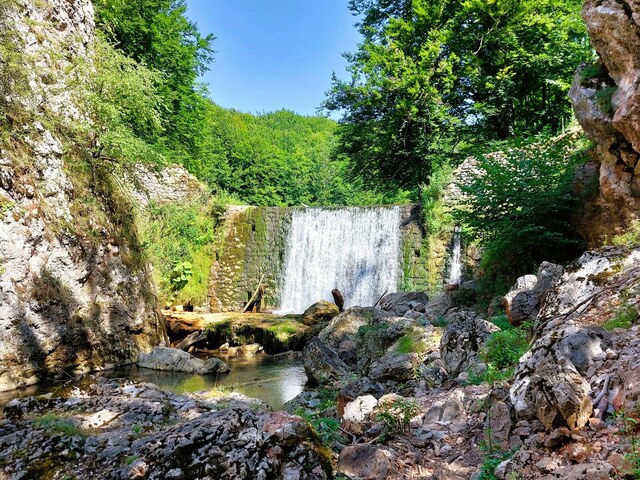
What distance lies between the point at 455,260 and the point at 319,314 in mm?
4324

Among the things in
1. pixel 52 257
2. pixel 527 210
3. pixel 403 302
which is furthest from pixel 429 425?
pixel 52 257

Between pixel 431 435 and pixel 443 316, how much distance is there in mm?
5238

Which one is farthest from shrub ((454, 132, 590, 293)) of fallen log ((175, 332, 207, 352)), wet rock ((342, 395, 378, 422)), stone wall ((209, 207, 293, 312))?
stone wall ((209, 207, 293, 312))

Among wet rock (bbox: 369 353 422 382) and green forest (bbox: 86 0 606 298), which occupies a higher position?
green forest (bbox: 86 0 606 298)

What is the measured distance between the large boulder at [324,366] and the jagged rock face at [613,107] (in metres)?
4.28

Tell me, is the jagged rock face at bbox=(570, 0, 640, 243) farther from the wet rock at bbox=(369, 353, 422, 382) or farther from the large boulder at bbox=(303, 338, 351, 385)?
the large boulder at bbox=(303, 338, 351, 385)

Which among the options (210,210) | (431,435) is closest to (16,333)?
(431,435)

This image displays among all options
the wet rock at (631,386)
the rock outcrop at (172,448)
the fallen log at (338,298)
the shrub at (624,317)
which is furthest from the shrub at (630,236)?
the fallen log at (338,298)

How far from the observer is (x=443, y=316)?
7.97 m

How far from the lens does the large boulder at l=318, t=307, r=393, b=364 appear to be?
305 inches

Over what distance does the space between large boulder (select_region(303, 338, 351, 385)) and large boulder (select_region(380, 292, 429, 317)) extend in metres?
2.89

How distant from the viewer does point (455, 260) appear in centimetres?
1273

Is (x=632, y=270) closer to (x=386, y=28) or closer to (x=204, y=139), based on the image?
(x=386, y=28)

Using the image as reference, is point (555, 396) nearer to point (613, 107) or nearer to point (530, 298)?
point (530, 298)
